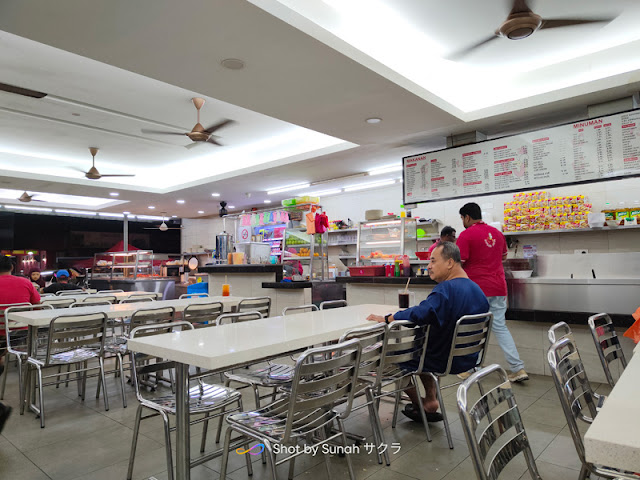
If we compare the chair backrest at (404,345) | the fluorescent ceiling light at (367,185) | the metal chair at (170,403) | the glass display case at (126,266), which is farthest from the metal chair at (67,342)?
the fluorescent ceiling light at (367,185)

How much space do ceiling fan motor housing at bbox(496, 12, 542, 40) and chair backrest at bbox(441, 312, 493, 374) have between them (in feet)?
7.44

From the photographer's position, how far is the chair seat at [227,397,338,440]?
5.57 ft

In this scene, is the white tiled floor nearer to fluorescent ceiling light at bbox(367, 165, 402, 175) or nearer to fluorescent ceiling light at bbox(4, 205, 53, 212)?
fluorescent ceiling light at bbox(367, 165, 402, 175)

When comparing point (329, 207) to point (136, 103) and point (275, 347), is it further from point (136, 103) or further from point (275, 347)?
point (275, 347)

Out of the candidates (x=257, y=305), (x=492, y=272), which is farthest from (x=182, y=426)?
(x=492, y=272)

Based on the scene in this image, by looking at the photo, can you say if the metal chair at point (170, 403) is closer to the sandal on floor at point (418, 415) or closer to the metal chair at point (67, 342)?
the metal chair at point (67, 342)

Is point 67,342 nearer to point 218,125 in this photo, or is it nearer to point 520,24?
point 218,125

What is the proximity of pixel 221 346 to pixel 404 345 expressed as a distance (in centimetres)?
106

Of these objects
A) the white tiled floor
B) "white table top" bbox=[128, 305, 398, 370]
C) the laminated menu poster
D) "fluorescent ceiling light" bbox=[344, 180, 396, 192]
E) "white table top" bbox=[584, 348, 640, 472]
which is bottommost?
the white tiled floor

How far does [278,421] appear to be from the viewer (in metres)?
1.83

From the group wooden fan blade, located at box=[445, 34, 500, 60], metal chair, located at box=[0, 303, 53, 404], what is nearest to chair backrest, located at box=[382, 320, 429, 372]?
wooden fan blade, located at box=[445, 34, 500, 60]

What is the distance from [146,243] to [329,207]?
8.08 metres

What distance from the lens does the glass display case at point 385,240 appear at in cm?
647

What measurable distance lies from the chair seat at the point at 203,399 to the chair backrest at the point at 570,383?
61.4 inches
